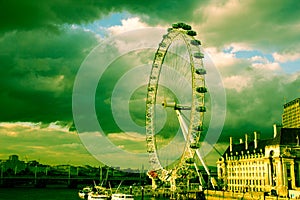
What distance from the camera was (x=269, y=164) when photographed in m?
60.7

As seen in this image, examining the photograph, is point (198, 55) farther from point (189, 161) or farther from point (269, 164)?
point (269, 164)

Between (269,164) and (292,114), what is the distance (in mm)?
64955

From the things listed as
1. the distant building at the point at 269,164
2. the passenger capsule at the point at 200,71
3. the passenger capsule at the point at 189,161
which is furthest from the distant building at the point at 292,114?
the passenger capsule at the point at 200,71

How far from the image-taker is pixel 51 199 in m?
63.5

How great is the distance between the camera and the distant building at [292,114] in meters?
116

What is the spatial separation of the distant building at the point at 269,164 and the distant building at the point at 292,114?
46.2m

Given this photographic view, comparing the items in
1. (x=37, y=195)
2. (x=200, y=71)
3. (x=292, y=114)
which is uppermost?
(x=292, y=114)

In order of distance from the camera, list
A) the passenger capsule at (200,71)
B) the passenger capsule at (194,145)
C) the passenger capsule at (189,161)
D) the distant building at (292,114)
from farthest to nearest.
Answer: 1. the distant building at (292,114)
2. the passenger capsule at (189,161)
3. the passenger capsule at (194,145)
4. the passenger capsule at (200,71)

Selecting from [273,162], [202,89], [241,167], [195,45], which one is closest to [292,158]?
[273,162]

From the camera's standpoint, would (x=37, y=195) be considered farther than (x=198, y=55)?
Yes

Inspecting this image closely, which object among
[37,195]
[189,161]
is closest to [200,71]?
[189,161]

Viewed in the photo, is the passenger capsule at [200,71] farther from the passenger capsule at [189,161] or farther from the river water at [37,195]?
the river water at [37,195]

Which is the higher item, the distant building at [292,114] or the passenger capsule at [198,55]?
the distant building at [292,114]

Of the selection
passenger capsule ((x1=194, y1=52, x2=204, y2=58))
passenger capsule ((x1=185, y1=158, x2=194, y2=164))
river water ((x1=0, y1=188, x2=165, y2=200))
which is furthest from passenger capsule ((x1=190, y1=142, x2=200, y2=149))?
river water ((x1=0, y1=188, x2=165, y2=200))
